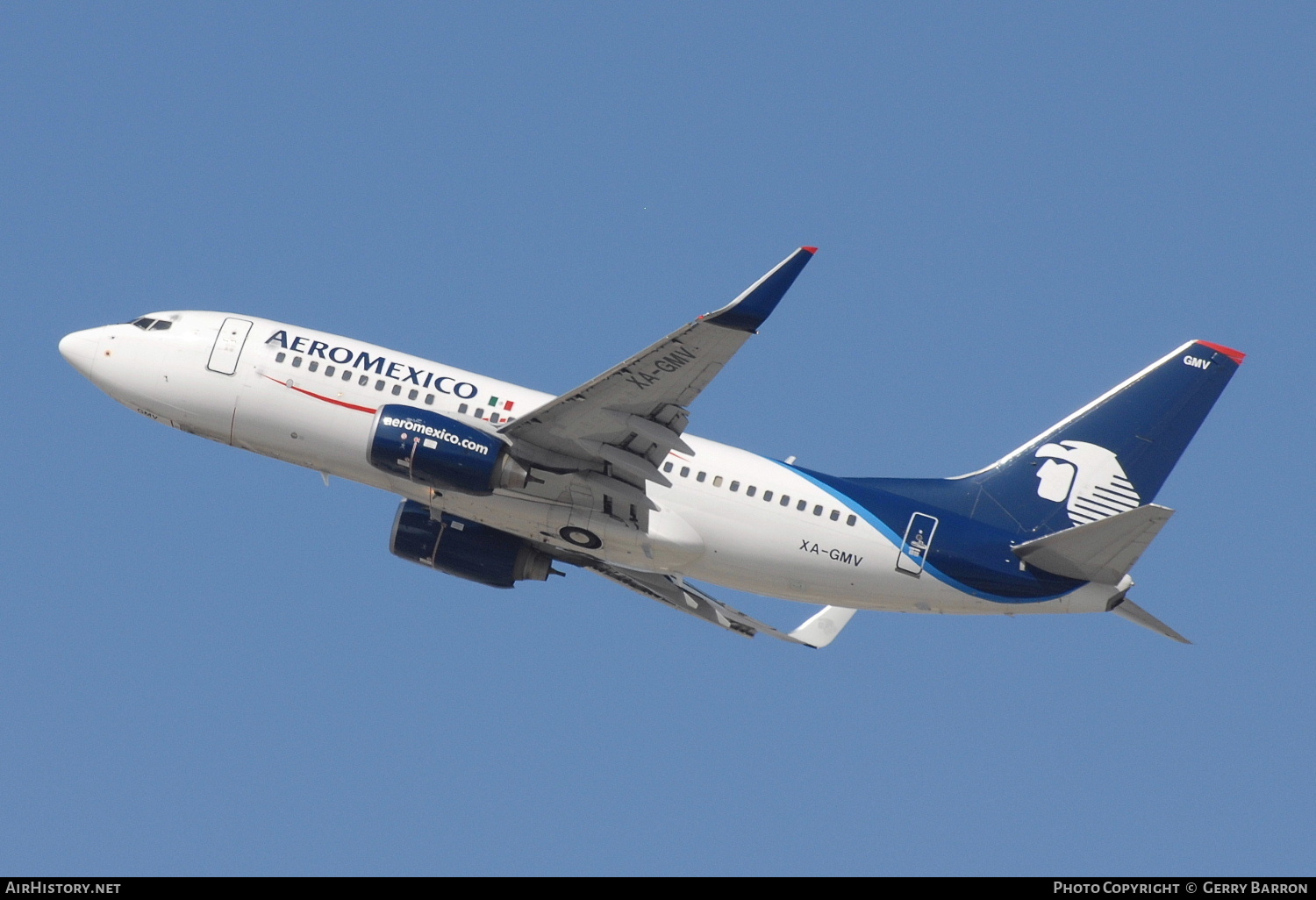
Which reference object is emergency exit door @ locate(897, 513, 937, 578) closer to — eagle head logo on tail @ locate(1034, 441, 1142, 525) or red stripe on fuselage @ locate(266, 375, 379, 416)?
eagle head logo on tail @ locate(1034, 441, 1142, 525)

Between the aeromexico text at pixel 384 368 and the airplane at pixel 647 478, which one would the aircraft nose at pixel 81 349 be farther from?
the aeromexico text at pixel 384 368

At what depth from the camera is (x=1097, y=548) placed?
3509 centimetres

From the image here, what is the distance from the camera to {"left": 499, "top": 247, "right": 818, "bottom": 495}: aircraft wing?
30641 mm

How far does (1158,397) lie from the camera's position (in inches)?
1526

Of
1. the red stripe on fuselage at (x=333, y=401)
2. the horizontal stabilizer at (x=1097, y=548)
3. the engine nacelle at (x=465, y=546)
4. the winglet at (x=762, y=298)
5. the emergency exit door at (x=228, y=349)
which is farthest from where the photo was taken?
the engine nacelle at (x=465, y=546)

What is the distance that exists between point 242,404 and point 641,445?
1032cm

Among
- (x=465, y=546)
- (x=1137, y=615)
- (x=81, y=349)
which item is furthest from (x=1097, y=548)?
(x=81, y=349)

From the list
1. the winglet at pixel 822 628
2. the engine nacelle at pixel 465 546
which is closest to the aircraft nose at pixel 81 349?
the engine nacelle at pixel 465 546

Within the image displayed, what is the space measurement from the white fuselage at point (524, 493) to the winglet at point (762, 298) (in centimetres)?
722

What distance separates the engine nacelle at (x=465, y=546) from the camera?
39.2 metres

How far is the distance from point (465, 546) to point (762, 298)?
41.4ft

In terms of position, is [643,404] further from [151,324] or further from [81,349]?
[81,349]

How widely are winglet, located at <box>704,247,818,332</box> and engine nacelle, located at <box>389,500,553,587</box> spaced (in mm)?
10899
